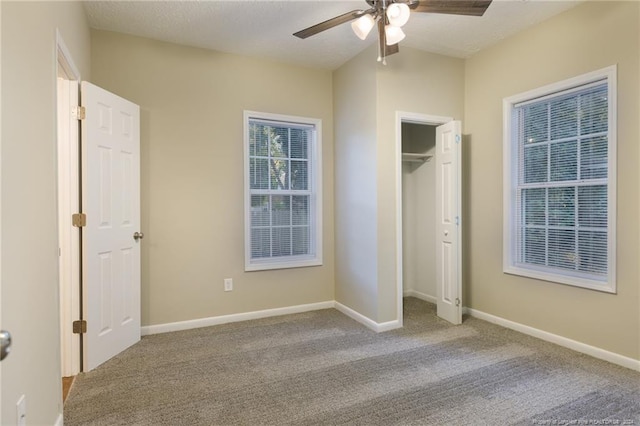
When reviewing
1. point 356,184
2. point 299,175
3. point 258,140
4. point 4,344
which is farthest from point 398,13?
point 4,344

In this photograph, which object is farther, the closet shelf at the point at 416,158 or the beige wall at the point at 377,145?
the closet shelf at the point at 416,158

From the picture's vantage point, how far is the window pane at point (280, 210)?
3.88m

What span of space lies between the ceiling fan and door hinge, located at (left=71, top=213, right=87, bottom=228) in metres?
Result: 2.07

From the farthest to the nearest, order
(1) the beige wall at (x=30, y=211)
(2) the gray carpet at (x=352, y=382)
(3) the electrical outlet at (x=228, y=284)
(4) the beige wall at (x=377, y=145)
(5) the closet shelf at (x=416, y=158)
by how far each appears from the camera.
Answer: (5) the closet shelf at (x=416, y=158) < (3) the electrical outlet at (x=228, y=284) < (4) the beige wall at (x=377, y=145) < (2) the gray carpet at (x=352, y=382) < (1) the beige wall at (x=30, y=211)

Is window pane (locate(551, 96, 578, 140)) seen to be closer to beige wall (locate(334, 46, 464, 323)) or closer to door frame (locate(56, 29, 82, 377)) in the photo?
Answer: beige wall (locate(334, 46, 464, 323))

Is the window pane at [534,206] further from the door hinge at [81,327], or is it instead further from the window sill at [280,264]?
the door hinge at [81,327]

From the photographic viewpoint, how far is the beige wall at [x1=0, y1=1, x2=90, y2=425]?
4.18 feet

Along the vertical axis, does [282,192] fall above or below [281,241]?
above

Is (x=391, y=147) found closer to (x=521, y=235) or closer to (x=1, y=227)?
(x=521, y=235)

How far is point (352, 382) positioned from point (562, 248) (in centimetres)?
214

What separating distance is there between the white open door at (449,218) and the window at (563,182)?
0.44m

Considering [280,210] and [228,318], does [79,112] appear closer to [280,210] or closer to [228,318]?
[280,210]

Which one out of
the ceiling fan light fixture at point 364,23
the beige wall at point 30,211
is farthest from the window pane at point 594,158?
the beige wall at point 30,211

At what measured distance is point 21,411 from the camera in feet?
4.45
